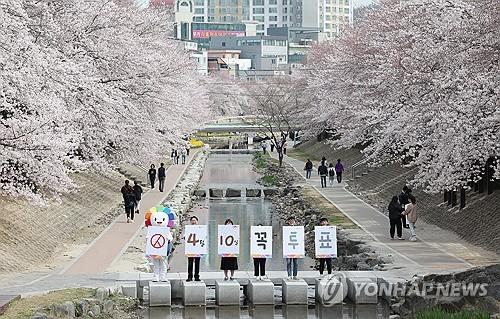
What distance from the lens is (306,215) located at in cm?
3862

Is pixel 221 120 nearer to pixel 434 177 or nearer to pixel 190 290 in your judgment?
pixel 434 177

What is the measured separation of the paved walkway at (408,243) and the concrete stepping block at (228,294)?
415cm

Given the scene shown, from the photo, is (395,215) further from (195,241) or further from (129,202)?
(129,202)

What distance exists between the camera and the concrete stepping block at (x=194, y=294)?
20.3 metres

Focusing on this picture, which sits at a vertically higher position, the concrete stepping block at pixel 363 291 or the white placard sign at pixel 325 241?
the white placard sign at pixel 325 241

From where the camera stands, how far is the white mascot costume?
68.2ft

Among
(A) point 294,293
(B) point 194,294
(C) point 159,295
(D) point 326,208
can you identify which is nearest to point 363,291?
(A) point 294,293

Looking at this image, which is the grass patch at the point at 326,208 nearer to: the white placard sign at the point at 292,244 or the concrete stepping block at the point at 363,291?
the white placard sign at the point at 292,244

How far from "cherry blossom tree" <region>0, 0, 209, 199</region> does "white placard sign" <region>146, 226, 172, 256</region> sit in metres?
3.41

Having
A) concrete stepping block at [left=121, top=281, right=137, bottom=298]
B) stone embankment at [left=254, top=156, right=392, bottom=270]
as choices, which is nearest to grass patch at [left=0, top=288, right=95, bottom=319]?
concrete stepping block at [left=121, top=281, right=137, bottom=298]

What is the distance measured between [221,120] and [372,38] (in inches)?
2919

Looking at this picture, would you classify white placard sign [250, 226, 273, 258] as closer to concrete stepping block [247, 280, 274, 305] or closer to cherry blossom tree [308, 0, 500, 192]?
concrete stepping block [247, 280, 274, 305]

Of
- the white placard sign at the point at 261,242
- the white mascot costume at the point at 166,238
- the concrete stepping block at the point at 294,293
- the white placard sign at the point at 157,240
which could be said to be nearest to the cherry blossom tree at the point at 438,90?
the white placard sign at the point at 261,242

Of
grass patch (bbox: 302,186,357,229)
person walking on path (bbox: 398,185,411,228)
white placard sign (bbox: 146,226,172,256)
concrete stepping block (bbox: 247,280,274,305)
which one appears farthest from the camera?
grass patch (bbox: 302,186,357,229)
